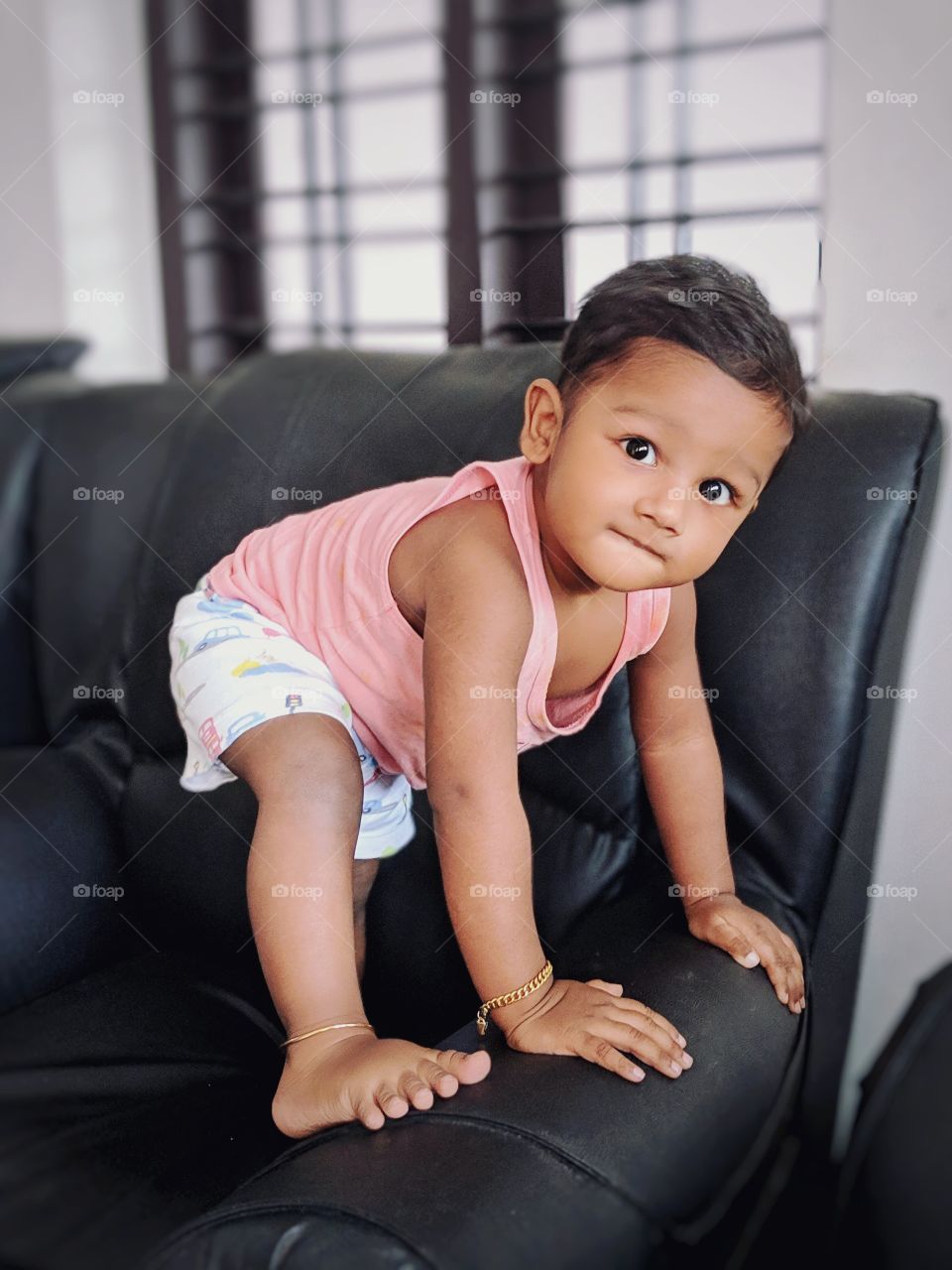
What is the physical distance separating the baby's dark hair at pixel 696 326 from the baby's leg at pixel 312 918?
0.27 m

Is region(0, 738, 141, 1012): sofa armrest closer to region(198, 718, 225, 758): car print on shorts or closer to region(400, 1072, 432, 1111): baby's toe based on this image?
region(198, 718, 225, 758): car print on shorts

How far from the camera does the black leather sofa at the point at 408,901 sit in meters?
0.50

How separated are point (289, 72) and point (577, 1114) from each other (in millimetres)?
1115

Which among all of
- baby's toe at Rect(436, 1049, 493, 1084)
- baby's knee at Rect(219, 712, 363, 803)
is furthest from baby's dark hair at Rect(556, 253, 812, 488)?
baby's toe at Rect(436, 1049, 493, 1084)

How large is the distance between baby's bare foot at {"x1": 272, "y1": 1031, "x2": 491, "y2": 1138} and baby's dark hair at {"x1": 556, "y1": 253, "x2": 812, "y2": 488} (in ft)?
1.21

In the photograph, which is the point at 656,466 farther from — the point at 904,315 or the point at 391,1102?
the point at 391,1102

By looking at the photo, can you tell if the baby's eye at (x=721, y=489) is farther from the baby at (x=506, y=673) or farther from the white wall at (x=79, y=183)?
the white wall at (x=79, y=183)

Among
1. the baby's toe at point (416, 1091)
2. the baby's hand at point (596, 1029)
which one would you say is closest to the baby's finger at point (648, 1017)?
the baby's hand at point (596, 1029)

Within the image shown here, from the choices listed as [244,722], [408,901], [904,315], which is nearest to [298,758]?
[244,722]

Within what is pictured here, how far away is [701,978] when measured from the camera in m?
0.63

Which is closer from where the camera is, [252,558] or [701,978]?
[701,978]

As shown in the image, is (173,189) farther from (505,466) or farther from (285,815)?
(285,815)

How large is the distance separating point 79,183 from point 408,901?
2.59ft

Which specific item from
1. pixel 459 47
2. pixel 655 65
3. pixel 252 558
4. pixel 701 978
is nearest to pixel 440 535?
pixel 252 558
